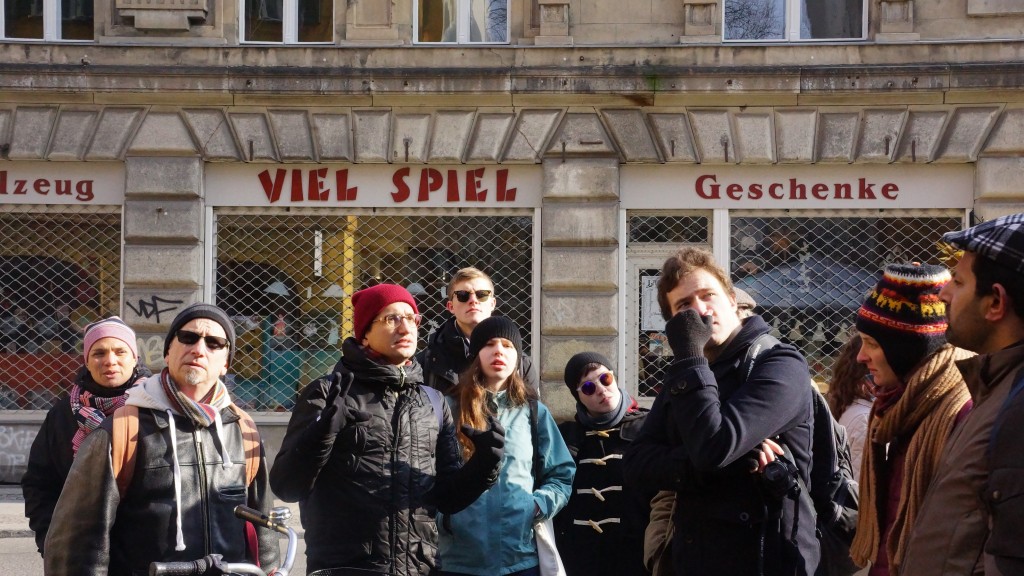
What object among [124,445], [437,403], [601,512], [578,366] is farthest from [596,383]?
[124,445]

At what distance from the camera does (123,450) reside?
4.16 meters

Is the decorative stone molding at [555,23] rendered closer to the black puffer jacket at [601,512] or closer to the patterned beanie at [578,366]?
the patterned beanie at [578,366]

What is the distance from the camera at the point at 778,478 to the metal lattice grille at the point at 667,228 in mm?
9009

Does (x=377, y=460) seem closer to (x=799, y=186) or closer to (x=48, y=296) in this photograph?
(x=799, y=186)

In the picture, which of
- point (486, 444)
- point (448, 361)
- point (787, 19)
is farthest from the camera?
point (787, 19)

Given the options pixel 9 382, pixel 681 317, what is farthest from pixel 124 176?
pixel 681 317

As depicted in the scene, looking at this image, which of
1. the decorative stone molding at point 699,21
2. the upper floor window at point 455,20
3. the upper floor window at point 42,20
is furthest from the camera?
the upper floor window at point 42,20

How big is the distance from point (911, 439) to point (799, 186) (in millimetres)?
9227

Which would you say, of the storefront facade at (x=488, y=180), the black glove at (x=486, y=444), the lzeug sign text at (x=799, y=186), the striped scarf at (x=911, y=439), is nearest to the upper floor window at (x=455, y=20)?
the storefront facade at (x=488, y=180)

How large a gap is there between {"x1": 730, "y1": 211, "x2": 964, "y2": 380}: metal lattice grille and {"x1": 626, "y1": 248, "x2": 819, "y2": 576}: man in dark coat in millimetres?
8829

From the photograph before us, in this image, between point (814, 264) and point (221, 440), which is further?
point (814, 264)

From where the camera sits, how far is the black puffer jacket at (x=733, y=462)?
156 inches

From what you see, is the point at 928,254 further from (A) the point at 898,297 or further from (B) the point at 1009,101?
(A) the point at 898,297

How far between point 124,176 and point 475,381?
846 centimetres
